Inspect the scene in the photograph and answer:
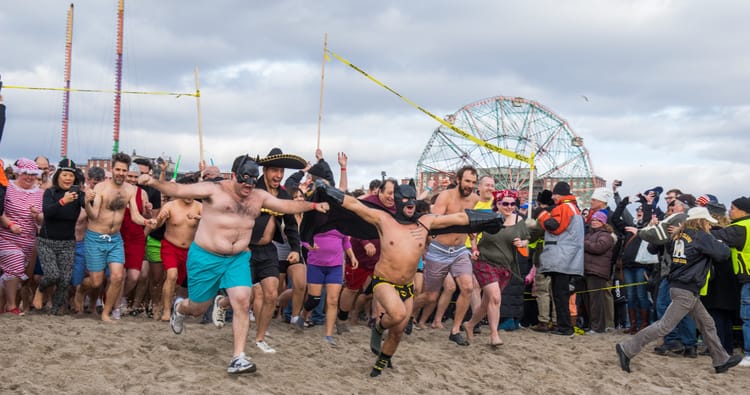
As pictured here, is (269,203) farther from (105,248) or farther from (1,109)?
(105,248)

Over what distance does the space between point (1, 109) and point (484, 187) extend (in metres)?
5.32

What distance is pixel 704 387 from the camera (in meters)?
6.77

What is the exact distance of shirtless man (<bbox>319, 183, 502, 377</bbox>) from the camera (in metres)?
6.09

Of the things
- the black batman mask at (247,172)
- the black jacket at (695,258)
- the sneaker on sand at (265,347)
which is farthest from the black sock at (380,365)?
the black jacket at (695,258)

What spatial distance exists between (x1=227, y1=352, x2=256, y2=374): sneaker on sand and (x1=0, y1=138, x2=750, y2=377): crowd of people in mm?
10

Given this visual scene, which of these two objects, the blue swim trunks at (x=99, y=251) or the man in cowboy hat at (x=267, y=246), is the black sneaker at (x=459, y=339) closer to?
the man in cowboy hat at (x=267, y=246)

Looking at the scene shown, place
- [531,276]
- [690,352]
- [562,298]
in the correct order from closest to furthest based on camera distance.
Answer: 1. [690,352]
2. [562,298]
3. [531,276]

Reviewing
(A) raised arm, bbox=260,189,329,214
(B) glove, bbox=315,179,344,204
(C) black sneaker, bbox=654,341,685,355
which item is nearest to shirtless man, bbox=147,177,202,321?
(A) raised arm, bbox=260,189,329,214

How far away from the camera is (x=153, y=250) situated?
8.74 metres

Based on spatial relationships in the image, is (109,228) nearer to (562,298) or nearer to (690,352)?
(562,298)

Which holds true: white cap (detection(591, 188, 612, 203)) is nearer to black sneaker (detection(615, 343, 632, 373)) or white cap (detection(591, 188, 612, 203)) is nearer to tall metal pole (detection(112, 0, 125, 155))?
black sneaker (detection(615, 343, 632, 373))

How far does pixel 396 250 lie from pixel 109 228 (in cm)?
379

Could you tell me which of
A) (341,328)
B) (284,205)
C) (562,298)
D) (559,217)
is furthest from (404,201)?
(562,298)

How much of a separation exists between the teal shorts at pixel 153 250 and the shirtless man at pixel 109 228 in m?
0.67
